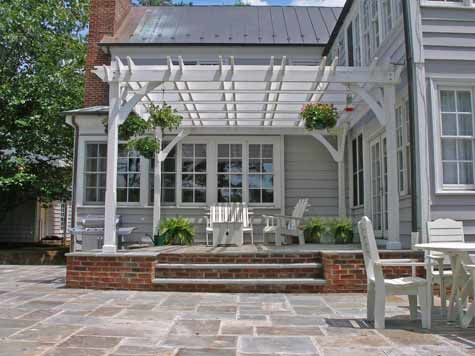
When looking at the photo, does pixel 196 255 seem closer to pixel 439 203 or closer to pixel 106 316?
pixel 106 316

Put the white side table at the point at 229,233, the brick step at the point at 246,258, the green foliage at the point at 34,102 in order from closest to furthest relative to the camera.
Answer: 1. the brick step at the point at 246,258
2. the white side table at the point at 229,233
3. the green foliage at the point at 34,102

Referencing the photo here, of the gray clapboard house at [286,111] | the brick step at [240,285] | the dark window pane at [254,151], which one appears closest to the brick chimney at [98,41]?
the gray clapboard house at [286,111]

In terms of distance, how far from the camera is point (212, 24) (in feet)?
41.2

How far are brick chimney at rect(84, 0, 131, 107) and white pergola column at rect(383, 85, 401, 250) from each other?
23.1ft

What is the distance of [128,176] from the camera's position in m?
10.5

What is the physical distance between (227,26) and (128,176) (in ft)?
15.3

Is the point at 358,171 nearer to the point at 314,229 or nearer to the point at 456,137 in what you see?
the point at 314,229

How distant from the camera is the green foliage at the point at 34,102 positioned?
42.0 ft

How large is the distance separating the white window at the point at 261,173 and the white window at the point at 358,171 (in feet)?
5.62

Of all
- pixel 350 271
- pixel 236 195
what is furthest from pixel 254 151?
pixel 350 271

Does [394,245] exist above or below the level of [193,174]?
below

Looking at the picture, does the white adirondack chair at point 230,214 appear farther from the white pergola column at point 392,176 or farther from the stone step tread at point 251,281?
the white pergola column at point 392,176

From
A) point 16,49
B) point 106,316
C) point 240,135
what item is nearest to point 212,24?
point 240,135

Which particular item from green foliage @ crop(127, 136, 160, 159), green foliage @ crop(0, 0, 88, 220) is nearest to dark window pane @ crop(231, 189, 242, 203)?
green foliage @ crop(127, 136, 160, 159)
